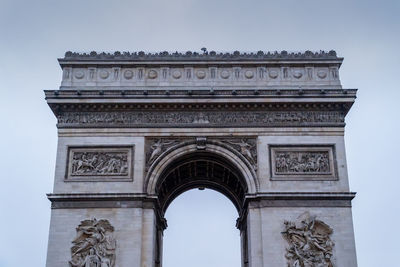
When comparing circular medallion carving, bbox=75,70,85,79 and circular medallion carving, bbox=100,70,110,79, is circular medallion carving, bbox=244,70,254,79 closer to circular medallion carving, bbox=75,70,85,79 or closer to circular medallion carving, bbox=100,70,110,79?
circular medallion carving, bbox=100,70,110,79

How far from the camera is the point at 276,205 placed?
25.7m

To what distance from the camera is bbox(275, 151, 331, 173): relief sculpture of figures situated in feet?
86.4

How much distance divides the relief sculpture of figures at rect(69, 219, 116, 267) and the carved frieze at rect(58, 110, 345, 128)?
14.7 ft

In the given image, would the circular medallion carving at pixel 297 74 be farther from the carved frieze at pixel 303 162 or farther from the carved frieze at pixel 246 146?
the carved frieze at pixel 246 146

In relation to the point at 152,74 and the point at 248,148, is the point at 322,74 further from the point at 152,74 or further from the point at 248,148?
the point at 152,74

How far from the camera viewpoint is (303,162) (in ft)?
86.9

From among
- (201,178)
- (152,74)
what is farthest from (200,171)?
(152,74)

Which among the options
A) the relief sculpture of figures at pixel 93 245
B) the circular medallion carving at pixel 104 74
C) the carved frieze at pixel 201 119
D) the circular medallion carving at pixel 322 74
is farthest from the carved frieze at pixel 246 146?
the relief sculpture of figures at pixel 93 245

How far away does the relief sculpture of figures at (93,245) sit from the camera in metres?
24.7

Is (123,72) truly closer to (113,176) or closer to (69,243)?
(113,176)

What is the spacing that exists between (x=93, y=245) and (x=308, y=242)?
8.59 m

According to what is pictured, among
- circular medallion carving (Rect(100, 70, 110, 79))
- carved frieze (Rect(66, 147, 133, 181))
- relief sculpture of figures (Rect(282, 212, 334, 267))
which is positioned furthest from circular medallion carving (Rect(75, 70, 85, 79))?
relief sculpture of figures (Rect(282, 212, 334, 267))

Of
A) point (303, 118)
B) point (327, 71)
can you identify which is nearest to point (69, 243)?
point (303, 118)

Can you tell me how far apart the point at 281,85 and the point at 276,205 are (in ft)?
17.9
